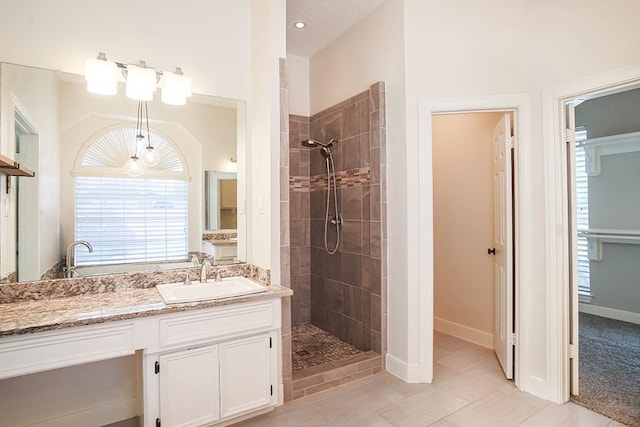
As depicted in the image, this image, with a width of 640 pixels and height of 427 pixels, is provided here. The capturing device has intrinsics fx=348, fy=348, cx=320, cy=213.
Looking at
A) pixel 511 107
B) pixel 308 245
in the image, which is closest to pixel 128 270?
pixel 308 245

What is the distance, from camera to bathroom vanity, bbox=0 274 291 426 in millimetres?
1590

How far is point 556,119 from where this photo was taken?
2.36 metres

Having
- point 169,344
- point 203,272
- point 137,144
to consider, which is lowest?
point 169,344

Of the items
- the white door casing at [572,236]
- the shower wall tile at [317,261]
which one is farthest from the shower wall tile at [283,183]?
the white door casing at [572,236]

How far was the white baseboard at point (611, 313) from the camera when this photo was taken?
398cm

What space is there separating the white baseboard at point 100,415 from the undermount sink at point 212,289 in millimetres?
726

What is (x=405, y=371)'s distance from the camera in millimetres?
2697

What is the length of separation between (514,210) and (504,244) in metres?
0.29

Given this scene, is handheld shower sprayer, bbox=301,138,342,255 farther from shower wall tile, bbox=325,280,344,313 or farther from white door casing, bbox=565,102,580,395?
white door casing, bbox=565,102,580,395

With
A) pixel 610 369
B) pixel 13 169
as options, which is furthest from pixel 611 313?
pixel 13 169

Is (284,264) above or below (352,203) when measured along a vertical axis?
below

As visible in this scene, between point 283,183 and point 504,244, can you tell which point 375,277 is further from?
point 283,183

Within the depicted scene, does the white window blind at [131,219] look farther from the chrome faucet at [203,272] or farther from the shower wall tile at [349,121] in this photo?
the shower wall tile at [349,121]

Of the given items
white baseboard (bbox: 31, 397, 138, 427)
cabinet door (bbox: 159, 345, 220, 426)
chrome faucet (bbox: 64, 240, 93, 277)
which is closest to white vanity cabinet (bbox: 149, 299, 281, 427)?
cabinet door (bbox: 159, 345, 220, 426)
